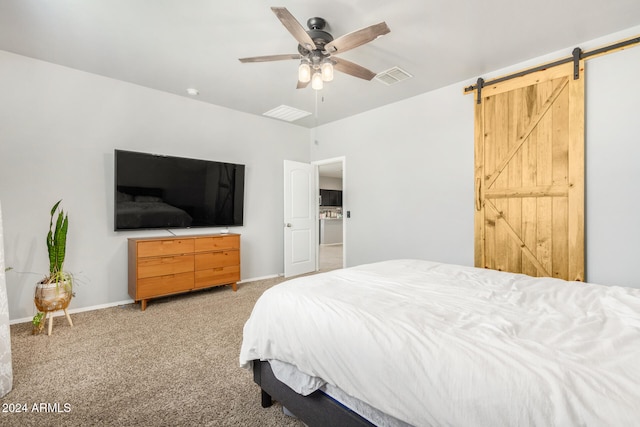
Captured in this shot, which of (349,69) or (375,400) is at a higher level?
(349,69)

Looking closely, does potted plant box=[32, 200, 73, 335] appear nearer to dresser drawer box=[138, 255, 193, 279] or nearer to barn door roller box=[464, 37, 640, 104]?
dresser drawer box=[138, 255, 193, 279]

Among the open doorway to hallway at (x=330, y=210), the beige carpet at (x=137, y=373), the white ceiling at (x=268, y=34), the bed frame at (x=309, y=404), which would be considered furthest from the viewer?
the open doorway to hallway at (x=330, y=210)

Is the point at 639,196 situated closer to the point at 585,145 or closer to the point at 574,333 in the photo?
the point at 585,145

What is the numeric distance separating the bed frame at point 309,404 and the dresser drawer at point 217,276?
7.82ft

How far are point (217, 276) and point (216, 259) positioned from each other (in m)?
0.23

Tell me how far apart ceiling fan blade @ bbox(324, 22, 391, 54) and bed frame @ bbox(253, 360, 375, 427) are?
84.9 inches

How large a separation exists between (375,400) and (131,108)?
13.4 ft

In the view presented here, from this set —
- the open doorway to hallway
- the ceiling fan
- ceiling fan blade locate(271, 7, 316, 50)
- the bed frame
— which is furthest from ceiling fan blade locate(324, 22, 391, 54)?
the open doorway to hallway

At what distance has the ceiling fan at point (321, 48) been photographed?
81.8 inches

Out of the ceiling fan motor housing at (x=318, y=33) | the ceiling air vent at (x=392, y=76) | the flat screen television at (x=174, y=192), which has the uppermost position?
the ceiling air vent at (x=392, y=76)

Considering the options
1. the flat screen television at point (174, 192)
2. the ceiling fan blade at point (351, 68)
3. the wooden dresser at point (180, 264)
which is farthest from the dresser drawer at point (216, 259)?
the ceiling fan blade at point (351, 68)

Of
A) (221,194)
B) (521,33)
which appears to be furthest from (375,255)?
(521,33)

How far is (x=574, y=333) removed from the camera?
1.06 metres

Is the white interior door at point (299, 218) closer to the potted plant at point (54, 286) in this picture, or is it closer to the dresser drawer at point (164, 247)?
the dresser drawer at point (164, 247)
